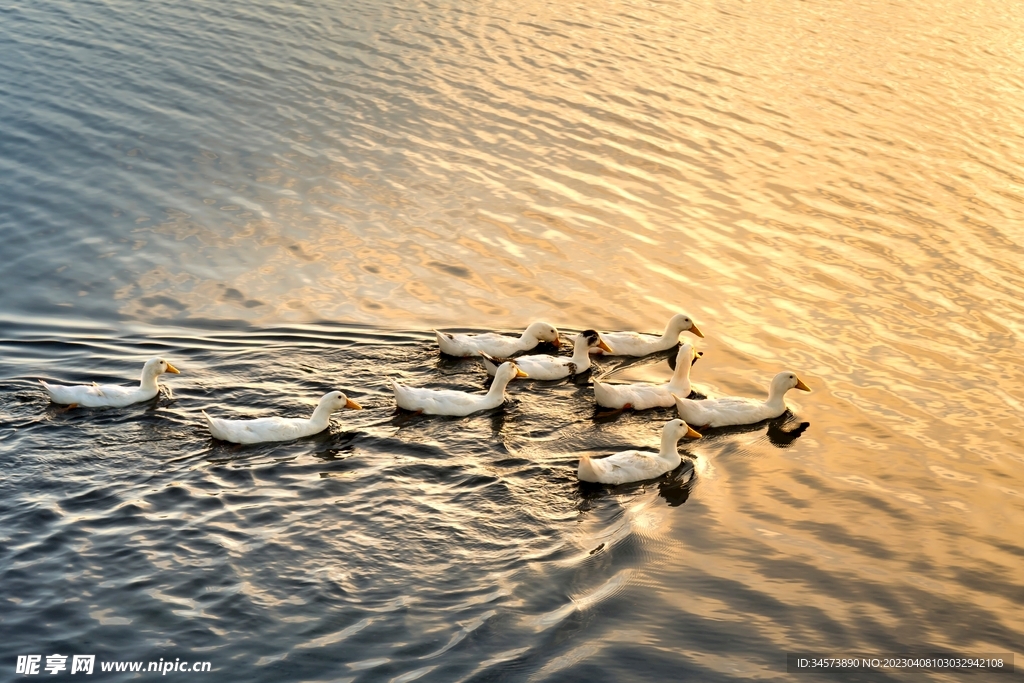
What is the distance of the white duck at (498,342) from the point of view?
45.5 ft

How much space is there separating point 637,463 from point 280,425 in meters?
3.90

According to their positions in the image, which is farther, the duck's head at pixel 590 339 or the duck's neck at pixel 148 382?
the duck's head at pixel 590 339

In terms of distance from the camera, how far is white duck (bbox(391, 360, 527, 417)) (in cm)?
1220

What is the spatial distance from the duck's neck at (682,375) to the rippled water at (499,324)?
1.67 feet

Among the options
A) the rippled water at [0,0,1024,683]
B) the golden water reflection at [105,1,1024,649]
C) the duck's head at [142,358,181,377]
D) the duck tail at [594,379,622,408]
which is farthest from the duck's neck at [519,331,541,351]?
the duck's head at [142,358,181,377]

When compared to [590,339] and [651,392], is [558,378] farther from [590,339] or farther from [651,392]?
[651,392]

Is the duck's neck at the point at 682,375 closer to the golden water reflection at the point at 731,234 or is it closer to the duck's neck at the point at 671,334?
the golden water reflection at the point at 731,234

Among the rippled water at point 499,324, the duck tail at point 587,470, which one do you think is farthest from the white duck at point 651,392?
the duck tail at point 587,470

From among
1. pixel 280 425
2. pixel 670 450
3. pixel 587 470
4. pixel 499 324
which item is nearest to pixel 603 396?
pixel 670 450

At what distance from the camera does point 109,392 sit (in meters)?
11.9

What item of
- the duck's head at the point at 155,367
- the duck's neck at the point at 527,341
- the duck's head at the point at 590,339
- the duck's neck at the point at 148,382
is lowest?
the duck's neck at the point at 148,382

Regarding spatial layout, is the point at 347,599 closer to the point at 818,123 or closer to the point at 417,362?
the point at 417,362

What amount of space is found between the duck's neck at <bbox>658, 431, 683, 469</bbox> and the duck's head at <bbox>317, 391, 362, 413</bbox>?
11.6 ft

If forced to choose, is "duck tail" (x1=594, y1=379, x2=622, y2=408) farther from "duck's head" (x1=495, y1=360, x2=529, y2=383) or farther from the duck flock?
"duck's head" (x1=495, y1=360, x2=529, y2=383)
